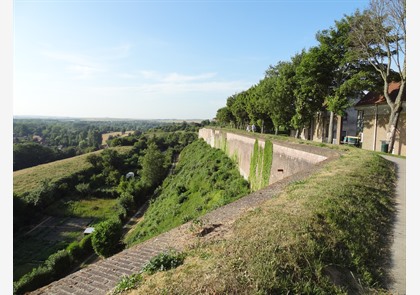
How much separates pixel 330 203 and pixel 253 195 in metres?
2.42

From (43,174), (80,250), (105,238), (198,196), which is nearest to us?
(105,238)

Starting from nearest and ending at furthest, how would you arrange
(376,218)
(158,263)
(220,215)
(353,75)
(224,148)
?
(158,263) → (376,218) → (220,215) → (353,75) → (224,148)

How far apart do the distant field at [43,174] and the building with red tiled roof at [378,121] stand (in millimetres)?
48818

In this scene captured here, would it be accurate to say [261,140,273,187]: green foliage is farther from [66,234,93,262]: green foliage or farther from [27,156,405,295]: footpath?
[66,234,93,262]: green foliage

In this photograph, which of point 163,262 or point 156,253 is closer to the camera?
point 163,262

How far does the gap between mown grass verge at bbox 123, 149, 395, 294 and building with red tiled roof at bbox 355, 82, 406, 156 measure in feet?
51.3

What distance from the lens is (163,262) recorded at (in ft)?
13.9

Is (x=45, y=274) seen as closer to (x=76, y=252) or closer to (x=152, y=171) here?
(x=76, y=252)

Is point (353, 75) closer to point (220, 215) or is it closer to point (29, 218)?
point (220, 215)

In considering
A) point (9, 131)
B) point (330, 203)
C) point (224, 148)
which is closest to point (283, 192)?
point (330, 203)

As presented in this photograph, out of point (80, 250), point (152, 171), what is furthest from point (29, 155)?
point (80, 250)

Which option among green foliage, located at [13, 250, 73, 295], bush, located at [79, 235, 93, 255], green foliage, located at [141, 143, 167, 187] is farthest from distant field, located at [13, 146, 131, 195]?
green foliage, located at [13, 250, 73, 295]

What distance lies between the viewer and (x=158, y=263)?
4250 mm

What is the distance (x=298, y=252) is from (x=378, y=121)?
21.7 metres
